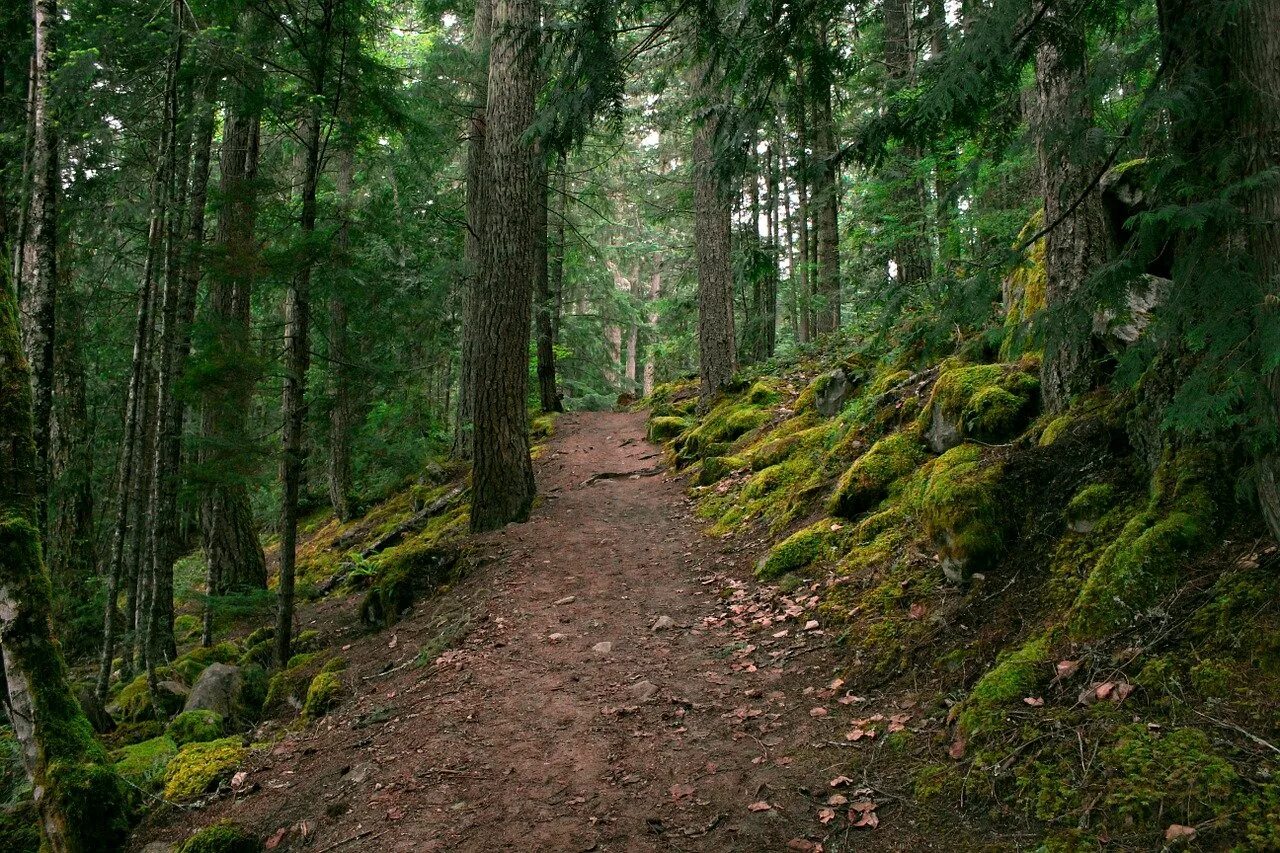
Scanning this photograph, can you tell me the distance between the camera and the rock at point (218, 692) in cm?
646

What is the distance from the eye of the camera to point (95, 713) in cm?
694

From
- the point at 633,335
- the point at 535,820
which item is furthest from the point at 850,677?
the point at 633,335

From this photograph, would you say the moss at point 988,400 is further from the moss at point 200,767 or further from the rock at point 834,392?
the moss at point 200,767

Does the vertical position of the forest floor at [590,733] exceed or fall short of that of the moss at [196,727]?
it exceeds it

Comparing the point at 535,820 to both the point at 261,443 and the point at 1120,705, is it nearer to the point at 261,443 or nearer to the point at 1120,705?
the point at 1120,705

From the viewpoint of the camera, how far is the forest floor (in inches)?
136

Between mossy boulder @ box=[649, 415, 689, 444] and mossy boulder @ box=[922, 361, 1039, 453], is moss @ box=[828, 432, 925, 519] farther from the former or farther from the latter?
mossy boulder @ box=[649, 415, 689, 444]

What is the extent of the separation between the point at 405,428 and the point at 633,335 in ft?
70.3

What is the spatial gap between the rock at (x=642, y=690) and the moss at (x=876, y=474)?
283 cm

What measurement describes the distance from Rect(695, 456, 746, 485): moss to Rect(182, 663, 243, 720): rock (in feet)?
21.2

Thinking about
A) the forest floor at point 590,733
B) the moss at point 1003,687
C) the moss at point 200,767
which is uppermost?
the moss at point 1003,687

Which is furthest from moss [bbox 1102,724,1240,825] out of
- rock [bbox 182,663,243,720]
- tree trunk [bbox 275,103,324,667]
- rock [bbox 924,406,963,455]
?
rock [bbox 182,663,243,720]

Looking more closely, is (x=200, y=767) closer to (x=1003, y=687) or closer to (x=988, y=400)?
(x=1003, y=687)

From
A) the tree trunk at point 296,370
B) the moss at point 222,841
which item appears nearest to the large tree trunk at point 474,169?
the tree trunk at point 296,370
